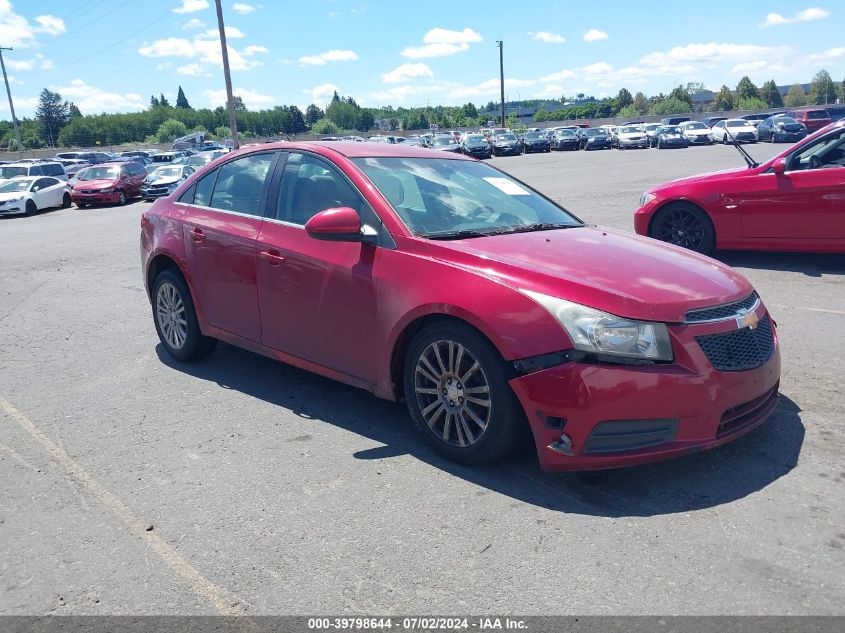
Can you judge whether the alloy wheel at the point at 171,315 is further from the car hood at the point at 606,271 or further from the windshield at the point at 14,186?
the windshield at the point at 14,186

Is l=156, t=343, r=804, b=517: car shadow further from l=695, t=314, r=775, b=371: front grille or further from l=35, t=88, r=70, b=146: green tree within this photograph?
l=35, t=88, r=70, b=146: green tree

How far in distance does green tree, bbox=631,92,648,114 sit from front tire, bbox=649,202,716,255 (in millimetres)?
135734

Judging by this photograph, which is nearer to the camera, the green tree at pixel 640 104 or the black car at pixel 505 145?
the black car at pixel 505 145

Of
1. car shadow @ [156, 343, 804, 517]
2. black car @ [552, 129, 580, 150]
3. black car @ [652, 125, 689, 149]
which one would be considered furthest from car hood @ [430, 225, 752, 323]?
black car @ [552, 129, 580, 150]

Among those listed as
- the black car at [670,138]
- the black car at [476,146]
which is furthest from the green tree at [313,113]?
the black car at [670,138]

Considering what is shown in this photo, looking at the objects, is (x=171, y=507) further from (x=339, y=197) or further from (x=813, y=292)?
(x=813, y=292)

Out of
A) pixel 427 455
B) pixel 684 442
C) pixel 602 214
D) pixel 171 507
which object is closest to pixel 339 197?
pixel 427 455

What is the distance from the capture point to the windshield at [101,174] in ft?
89.7

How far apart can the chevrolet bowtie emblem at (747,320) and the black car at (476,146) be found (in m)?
41.6

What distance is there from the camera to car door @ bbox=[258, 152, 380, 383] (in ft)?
14.3

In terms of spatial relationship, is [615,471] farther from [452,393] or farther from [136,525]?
[136,525]

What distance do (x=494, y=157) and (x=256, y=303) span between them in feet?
147

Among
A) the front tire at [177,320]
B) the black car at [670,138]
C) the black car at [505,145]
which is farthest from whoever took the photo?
the black car at [505,145]

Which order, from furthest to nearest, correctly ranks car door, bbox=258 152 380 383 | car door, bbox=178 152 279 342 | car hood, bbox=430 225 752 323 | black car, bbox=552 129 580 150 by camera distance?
black car, bbox=552 129 580 150, car door, bbox=178 152 279 342, car door, bbox=258 152 380 383, car hood, bbox=430 225 752 323
